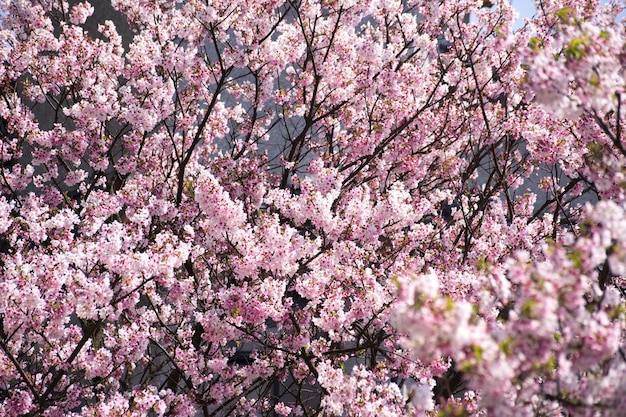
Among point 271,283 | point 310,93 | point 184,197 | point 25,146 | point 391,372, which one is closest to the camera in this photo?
point 271,283

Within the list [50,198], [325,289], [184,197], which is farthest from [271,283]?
[50,198]

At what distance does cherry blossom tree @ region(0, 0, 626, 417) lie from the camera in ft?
17.9

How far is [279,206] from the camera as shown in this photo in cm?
611

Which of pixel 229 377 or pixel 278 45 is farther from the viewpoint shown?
pixel 278 45

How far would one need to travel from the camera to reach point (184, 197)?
7.66 metres

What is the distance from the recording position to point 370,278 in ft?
20.5

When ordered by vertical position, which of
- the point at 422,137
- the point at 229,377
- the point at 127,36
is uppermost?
the point at 127,36

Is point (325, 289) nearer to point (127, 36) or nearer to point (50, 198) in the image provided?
point (50, 198)

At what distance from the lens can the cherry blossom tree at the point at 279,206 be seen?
5461 millimetres

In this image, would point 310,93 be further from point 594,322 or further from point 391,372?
point 594,322

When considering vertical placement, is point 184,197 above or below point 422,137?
below

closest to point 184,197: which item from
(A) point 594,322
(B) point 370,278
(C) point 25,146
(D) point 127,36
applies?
(B) point 370,278

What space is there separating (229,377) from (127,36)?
7.23 meters

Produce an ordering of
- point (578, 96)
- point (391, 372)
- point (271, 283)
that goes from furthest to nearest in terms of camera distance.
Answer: point (391, 372) → point (271, 283) → point (578, 96)
